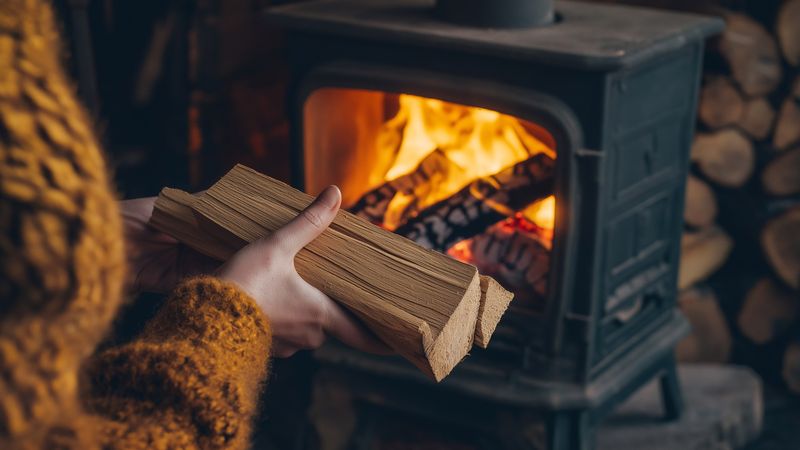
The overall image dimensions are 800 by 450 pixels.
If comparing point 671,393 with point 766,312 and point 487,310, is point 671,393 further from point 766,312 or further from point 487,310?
point 487,310

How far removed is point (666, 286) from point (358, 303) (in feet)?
3.81

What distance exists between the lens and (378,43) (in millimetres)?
1867

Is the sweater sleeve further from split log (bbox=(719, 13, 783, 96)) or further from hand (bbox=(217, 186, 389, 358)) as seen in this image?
split log (bbox=(719, 13, 783, 96))

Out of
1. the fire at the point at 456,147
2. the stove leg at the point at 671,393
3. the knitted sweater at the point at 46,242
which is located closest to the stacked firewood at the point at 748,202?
the stove leg at the point at 671,393

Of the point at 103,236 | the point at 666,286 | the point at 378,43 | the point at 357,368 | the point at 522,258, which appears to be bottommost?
the point at 357,368

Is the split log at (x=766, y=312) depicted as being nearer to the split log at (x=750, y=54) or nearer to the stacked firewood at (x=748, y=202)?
the stacked firewood at (x=748, y=202)

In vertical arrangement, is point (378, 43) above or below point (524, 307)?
above

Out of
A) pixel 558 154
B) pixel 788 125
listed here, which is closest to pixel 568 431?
pixel 558 154

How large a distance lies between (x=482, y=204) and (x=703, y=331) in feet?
3.25

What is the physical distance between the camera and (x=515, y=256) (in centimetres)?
193

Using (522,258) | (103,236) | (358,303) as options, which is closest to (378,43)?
(522,258)

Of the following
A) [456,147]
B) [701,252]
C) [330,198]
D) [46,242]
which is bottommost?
[701,252]

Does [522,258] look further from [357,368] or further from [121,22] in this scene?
[121,22]

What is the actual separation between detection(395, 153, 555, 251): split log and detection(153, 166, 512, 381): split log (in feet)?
2.24
